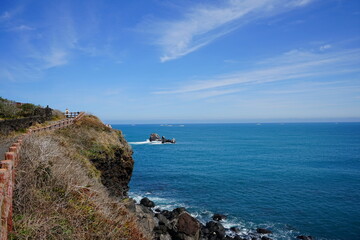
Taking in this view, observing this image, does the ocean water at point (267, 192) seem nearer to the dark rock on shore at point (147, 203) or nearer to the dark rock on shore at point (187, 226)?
the dark rock on shore at point (147, 203)

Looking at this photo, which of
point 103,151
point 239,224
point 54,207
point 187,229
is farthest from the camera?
point 239,224

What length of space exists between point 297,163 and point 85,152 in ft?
174

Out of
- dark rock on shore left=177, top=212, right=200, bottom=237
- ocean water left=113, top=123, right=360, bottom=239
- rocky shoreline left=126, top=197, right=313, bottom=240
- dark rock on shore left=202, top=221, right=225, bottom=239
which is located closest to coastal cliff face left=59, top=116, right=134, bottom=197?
rocky shoreline left=126, top=197, right=313, bottom=240

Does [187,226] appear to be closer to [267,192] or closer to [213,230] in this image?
[213,230]

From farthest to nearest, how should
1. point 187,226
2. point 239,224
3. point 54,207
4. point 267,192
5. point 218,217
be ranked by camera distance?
point 267,192, point 218,217, point 239,224, point 187,226, point 54,207

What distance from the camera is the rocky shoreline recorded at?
21125 mm

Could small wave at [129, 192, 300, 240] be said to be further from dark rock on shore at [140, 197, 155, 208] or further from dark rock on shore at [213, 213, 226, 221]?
dark rock on shore at [140, 197, 155, 208]

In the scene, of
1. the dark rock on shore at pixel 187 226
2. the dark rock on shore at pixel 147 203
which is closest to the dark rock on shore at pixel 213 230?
the dark rock on shore at pixel 187 226

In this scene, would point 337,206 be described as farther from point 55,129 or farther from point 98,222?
point 55,129

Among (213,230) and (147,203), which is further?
(147,203)

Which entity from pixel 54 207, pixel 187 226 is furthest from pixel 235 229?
pixel 54 207

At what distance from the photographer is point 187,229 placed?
70.3ft

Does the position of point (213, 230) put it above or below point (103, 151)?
below

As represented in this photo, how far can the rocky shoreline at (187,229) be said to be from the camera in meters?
21.1
